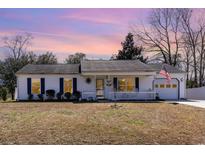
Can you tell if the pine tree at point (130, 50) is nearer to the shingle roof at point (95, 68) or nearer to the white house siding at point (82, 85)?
the shingle roof at point (95, 68)

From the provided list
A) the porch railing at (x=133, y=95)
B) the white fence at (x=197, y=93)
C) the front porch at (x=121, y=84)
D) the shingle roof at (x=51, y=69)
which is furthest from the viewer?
the white fence at (x=197, y=93)

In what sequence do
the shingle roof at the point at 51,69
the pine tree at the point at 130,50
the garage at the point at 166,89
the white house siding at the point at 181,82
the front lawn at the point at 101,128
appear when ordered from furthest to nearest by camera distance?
the pine tree at the point at 130,50, the white house siding at the point at 181,82, the garage at the point at 166,89, the shingle roof at the point at 51,69, the front lawn at the point at 101,128

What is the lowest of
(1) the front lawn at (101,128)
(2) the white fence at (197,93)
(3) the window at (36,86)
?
(1) the front lawn at (101,128)

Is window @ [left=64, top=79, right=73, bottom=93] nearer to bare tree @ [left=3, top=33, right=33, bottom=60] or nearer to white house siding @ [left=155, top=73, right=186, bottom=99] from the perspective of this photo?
white house siding @ [left=155, top=73, right=186, bottom=99]

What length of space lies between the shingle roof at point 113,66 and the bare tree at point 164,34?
13992mm

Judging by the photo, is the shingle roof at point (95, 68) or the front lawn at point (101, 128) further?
the shingle roof at point (95, 68)

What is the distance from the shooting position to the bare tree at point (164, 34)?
138 ft

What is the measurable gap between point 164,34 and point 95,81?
18304 mm

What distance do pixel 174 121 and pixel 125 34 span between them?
104ft

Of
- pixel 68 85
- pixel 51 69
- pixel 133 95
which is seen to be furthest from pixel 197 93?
pixel 51 69

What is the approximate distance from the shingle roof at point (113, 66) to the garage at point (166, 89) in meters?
1.60

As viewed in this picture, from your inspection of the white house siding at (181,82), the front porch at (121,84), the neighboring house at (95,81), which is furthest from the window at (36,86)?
the white house siding at (181,82)

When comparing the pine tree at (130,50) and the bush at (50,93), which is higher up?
the pine tree at (130,50)
